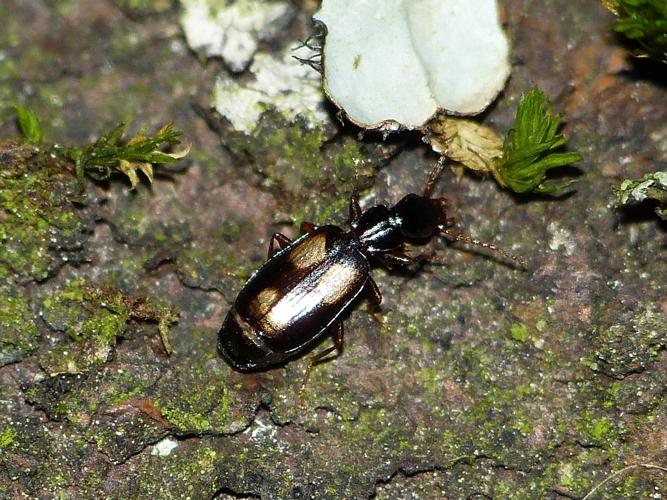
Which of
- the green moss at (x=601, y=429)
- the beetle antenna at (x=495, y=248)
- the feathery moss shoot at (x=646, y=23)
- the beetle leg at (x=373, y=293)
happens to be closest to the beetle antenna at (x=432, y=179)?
the beetle antenna at (x=495, y=248)

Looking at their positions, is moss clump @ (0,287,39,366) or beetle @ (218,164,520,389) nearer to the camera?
moss clump @ (0,287,39,366)

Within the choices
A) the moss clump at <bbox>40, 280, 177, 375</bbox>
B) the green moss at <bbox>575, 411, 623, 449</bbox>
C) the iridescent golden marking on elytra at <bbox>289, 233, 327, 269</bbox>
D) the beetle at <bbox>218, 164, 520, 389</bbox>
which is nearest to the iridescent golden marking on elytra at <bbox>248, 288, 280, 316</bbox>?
the beetle at <bbox>218, 164, 520, 389</bbox>

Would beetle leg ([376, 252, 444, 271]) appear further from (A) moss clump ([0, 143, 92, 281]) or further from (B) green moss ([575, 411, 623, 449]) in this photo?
(A) moss clump ([0, 143, 92, 281])

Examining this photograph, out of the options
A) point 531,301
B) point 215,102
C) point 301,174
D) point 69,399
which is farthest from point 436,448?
point 215,102

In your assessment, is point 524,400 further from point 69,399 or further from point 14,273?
point 14,273

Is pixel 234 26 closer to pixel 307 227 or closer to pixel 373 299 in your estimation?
pixel 307 227

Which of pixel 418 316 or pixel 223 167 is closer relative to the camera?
pixel 418 316

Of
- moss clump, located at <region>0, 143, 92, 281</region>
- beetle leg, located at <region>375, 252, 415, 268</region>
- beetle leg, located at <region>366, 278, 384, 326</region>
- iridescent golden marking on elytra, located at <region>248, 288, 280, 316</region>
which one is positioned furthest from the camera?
beetle leg, located at <region>375, 252, 415, 268</region>
